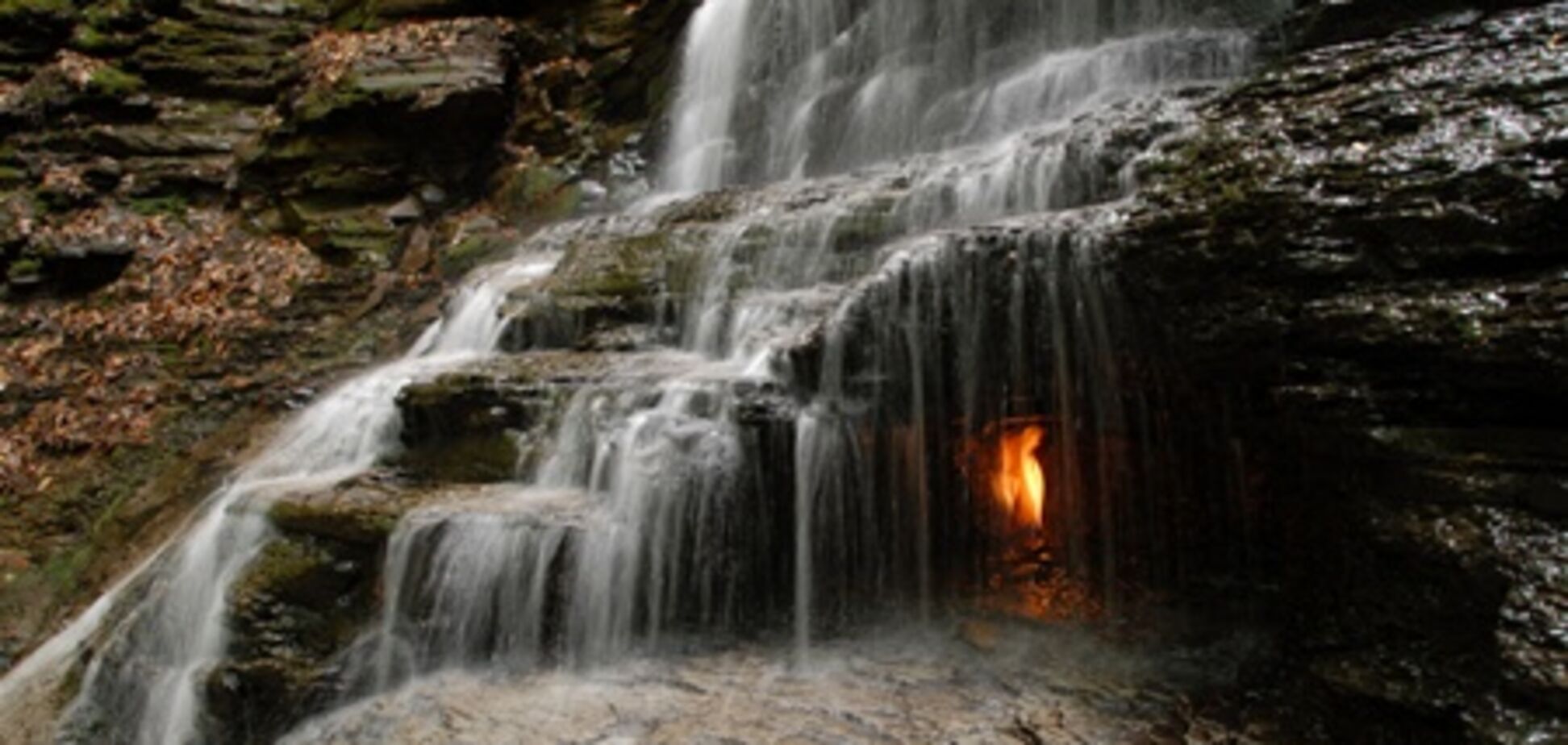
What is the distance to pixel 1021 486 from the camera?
18.7 ft

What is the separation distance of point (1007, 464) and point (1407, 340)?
250cm

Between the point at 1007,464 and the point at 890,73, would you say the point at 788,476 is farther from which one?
the point at 890,73

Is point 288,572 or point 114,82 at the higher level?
point 114,82

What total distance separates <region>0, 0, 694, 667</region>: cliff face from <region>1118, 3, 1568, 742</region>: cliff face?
874cm

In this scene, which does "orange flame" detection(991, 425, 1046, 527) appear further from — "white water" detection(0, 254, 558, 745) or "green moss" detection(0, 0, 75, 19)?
"green moss" detection(0, 0, 75, 19)

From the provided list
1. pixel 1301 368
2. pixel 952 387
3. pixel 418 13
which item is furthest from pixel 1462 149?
pixel 418 13

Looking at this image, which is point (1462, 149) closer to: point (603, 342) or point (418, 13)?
point (603, 342)

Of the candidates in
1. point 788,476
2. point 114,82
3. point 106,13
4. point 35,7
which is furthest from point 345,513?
point 35,7

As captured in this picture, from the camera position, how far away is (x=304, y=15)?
14.1 m

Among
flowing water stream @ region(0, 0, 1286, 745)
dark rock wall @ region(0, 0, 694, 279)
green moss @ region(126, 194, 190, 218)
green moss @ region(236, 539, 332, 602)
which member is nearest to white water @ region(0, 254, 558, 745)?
flowing water stream @ region(0, 0, 1286, 745)

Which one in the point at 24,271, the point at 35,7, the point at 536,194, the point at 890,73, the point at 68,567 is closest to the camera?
the point at 68,567

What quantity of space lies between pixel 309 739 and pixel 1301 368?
18.1 feet

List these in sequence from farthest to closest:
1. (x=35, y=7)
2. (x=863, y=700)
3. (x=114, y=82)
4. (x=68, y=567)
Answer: (x=35, y=7) < (x=114, y=82) < (x=68, y=567) < (x=863, y=700)

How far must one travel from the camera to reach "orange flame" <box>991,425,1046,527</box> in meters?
5.61
